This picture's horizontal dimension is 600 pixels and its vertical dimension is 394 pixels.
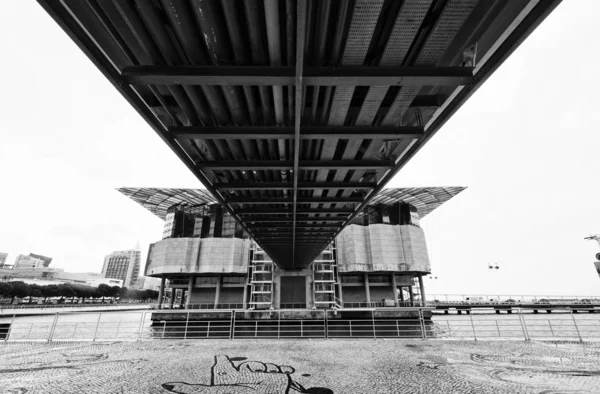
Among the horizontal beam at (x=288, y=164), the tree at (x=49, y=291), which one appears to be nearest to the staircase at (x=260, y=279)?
the horizontal beam at (x=288, y=164)

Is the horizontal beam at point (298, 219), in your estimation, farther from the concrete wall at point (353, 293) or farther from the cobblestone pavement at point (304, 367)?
the concrete wall at point (353, 293)

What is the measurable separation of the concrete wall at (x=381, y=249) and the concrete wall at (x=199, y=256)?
18.9 metres

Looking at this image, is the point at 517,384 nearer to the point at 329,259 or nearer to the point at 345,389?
the point at 345,389

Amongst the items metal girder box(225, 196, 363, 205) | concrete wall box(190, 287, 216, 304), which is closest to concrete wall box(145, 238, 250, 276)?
concrete wall box(190, 287, 216, 304)

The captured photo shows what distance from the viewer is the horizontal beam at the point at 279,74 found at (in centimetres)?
420

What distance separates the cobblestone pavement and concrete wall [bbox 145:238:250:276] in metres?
41.9

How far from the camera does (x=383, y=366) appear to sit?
8.05 metres

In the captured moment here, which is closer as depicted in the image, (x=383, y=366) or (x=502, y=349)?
(x=383, y=366)

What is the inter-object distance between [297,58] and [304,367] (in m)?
7.73

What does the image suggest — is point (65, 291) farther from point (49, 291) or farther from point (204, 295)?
point (204, 295)

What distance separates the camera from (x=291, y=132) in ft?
19.5

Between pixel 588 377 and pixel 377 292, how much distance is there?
52141 mm

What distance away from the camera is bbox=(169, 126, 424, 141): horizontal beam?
19.3ft

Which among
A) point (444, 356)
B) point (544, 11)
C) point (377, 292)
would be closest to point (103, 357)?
point (444, 356)
